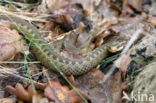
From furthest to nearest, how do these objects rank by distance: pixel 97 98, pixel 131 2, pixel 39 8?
pixel 131 2 < pixel 39 8 < pixel 97 98

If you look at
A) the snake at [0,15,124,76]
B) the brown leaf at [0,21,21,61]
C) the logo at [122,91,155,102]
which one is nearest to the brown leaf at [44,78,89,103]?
the snake at [0,15,124,76]

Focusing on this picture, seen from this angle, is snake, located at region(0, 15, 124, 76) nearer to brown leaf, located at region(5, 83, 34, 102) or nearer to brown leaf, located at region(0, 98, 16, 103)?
brown leaf, located at region(5, 83, 34, 102)

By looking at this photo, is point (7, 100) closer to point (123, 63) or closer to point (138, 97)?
point (138, 97)

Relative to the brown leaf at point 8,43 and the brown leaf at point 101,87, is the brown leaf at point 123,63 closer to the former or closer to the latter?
the brown leaf at point 101,87

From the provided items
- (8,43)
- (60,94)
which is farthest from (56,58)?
(60,94)

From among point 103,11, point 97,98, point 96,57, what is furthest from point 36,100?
point 103,11

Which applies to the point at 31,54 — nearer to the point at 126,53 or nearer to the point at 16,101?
the point at 16,101

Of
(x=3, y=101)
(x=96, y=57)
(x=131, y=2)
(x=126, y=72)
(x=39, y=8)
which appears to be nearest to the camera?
(x=3, y=101)
